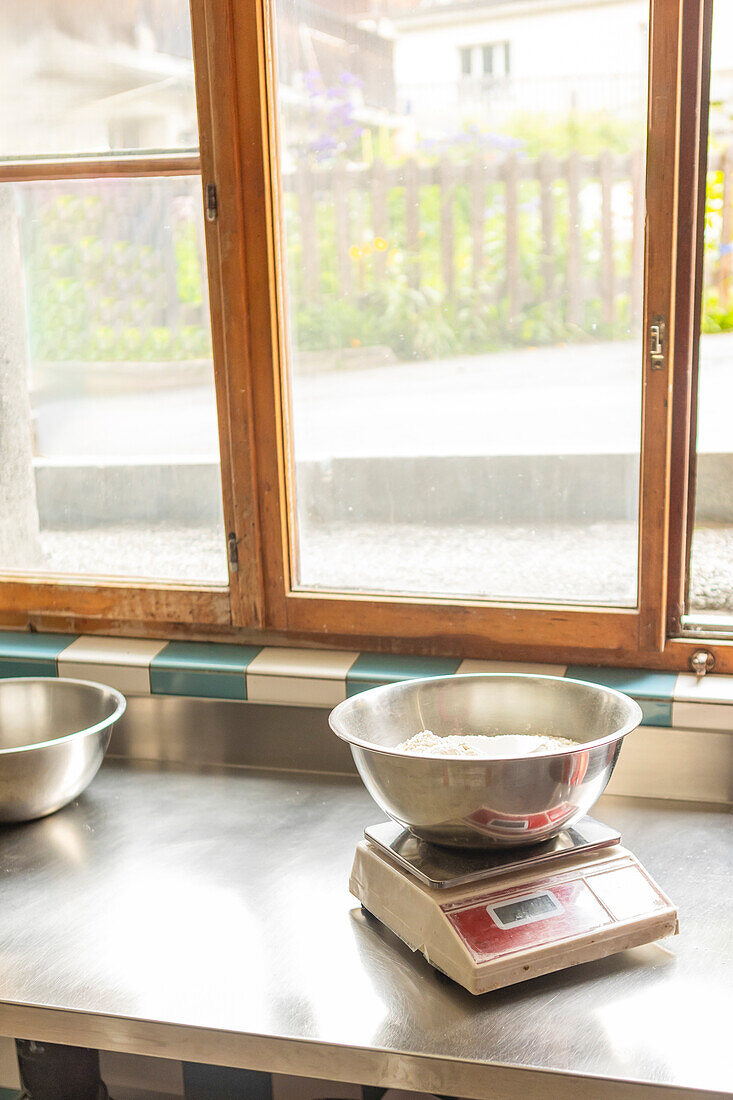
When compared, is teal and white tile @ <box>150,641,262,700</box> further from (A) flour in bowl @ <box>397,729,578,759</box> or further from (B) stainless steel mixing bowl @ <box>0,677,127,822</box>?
(A) flour in bowl @ <box>397,729,578,759</box>

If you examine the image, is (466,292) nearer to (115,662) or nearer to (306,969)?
(115,662)

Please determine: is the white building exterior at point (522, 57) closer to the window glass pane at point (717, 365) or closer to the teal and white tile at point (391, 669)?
the window glass pane at point (717, 365)

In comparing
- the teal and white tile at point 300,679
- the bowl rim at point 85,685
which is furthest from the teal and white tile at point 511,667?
the bowl rim at point 85,685

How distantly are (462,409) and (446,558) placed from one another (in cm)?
23

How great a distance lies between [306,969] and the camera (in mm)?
1207

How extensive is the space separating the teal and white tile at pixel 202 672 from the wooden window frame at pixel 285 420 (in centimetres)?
6

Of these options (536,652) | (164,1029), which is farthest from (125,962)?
(536,652)

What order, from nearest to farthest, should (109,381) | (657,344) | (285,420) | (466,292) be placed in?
(657,344) → (466,292) → (285,420) → (109,381)

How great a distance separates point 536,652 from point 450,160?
2.41 feet

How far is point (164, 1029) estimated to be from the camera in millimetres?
1121

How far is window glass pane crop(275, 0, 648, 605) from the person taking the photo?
5.18 ft

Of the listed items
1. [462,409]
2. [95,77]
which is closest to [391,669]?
[462,409]

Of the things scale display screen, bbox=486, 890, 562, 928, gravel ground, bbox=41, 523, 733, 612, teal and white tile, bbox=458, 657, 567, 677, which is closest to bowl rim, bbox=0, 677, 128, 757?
gravel ground, bbox=41, 523, 733, 612

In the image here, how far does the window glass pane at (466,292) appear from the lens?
5.18 ft
